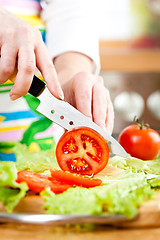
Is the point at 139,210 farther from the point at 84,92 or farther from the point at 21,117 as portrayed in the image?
the point at 21,117

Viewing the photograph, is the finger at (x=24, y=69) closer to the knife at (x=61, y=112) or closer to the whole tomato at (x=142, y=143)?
the knife at (x=61, y=112)

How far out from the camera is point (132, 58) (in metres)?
3.87

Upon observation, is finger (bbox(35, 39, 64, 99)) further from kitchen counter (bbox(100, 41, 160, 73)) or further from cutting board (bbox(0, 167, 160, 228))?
kitchen counter (bbox(100, 41, 160, 73))

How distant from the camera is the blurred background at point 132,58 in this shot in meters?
3.86

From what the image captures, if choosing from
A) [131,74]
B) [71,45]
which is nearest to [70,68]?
[71,45]

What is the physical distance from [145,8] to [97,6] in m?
2.13

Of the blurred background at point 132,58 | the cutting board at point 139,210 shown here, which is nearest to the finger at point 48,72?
the cutting board at point 139,210

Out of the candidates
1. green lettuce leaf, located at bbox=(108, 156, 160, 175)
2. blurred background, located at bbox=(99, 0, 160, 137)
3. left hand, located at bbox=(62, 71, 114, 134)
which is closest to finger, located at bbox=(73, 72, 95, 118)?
left hand, located at bbox=(62, 71, 114, 134)

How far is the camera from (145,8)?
4.10 metres

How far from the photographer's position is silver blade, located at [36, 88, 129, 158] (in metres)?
1.36

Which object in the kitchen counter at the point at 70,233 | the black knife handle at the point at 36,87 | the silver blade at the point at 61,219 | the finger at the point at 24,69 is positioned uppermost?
the finger at the point at 24,69

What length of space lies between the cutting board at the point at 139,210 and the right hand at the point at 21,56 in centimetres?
40

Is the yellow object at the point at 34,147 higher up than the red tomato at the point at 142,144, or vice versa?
the red tomato at the point at 142,144

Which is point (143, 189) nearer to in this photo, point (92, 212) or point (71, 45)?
point (92, 212)
